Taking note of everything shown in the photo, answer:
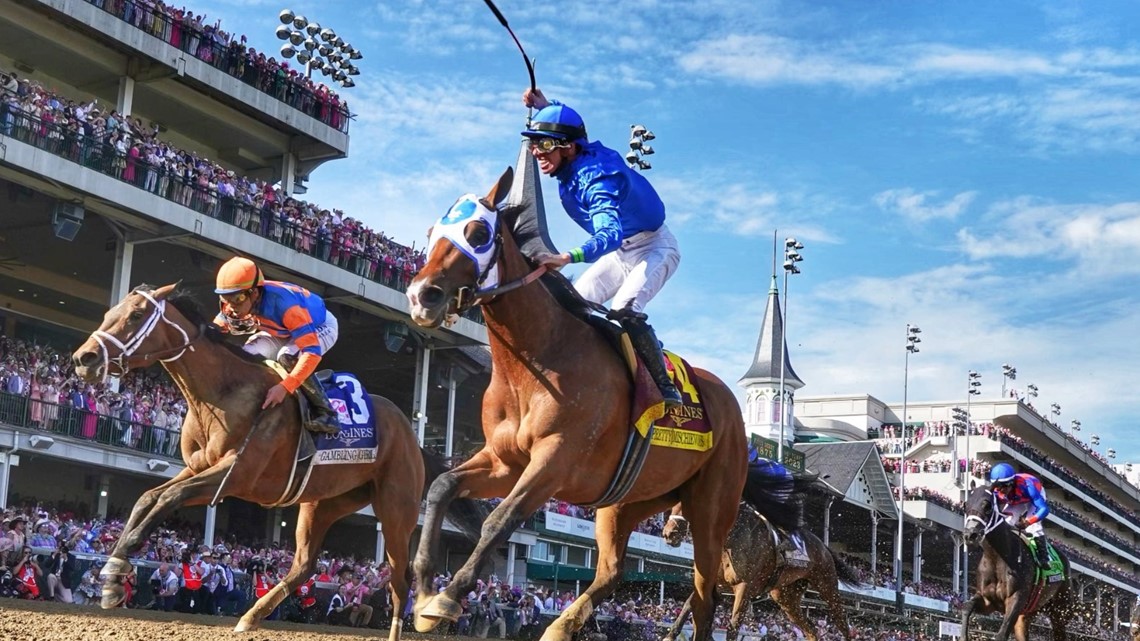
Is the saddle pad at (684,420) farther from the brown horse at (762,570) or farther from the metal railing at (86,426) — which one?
the metal railing at (86,426)

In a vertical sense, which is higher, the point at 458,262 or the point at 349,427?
the point at 458,262

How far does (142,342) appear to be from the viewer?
8.77 meters

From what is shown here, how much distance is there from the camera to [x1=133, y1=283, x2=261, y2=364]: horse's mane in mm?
9152

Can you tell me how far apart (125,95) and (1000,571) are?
2229 cm

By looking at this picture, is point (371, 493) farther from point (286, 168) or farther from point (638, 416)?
point (286, 168)

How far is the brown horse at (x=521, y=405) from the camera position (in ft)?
21.0

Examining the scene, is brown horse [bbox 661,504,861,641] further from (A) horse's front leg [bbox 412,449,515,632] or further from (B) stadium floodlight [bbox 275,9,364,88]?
(B) stadium floodlight [bbox 275,9,364,88]

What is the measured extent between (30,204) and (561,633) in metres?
21.0

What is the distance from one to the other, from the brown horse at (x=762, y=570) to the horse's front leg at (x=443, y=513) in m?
6.38

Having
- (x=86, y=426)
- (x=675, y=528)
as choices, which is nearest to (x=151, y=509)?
(x=675, y=528)

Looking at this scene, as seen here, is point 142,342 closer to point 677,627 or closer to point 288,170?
point 677,627

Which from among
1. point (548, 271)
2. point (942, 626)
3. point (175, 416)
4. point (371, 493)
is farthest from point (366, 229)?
point (548, 271)

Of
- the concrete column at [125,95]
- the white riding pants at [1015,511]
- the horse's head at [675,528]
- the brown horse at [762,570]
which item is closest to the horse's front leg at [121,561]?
the horse's head at [675,528]

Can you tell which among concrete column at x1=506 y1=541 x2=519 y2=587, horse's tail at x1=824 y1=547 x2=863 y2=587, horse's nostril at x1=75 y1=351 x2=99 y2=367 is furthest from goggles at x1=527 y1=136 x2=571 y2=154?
concrete column at x1=506 y1=541 x2=519 y2=587
